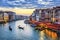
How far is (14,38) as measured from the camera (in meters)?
4.08

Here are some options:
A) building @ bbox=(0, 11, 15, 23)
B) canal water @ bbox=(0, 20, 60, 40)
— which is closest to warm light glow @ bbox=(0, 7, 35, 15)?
building @ bbox=(0, 11, 15, 23)

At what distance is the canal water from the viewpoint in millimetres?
4062

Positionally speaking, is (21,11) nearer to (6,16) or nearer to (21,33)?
(6,16)

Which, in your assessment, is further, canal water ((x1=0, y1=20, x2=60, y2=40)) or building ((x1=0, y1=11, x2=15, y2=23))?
building ((x1=0, y1=11, x2=15, y2=23))

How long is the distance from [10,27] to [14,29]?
106 mm

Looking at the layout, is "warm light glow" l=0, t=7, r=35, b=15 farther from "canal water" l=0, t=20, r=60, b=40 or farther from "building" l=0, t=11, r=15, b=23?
"canal water" l=0, t=20, r=60, b=40

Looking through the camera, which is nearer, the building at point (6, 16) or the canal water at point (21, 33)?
the canal water at point (21, 33)

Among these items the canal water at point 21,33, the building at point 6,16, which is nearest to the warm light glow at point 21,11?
the building at point 6,16

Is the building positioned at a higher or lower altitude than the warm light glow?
lower

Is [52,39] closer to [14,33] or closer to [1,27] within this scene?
[14,33]

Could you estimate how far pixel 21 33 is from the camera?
13.5 ft

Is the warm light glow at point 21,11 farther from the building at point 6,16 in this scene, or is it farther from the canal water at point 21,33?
the canal water at point 21,33

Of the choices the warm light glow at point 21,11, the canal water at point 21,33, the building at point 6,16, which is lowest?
the canal water at point 21,33

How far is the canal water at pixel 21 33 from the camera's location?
406cm
